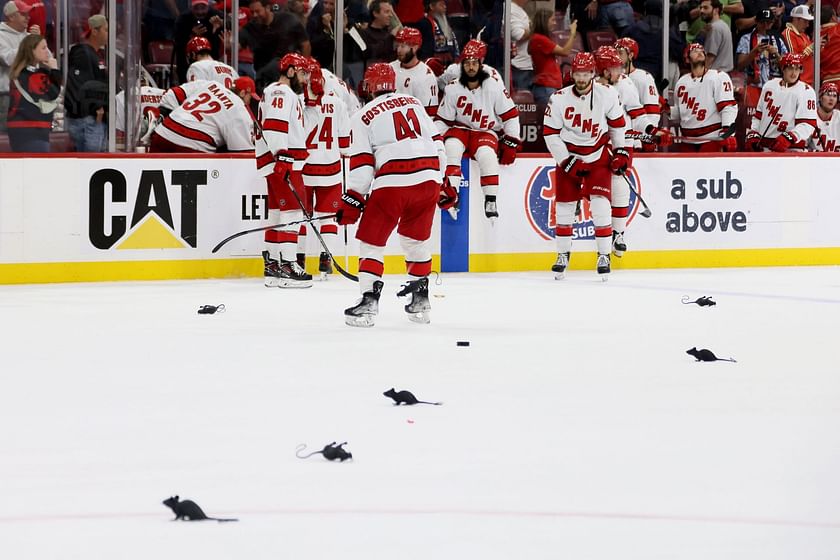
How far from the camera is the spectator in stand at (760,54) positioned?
12.7 metres

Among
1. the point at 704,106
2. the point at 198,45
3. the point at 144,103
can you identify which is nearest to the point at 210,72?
the point at 198,45

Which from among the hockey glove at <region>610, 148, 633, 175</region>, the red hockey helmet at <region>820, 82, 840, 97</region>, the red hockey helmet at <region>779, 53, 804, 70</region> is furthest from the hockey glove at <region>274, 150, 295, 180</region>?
the red hockey helmet at <region>820, 82, 840, 97</region>

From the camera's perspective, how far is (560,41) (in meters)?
11.8

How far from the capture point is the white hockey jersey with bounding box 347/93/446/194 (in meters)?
6.83

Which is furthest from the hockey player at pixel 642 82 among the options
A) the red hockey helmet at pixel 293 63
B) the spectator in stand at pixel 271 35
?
the red hockey helmet at pixel 293 63

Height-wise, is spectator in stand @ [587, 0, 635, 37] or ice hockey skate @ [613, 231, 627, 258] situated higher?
spectator in stand @ [587, 0, 635, 37]

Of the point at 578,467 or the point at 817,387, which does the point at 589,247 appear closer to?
the point at 817,387

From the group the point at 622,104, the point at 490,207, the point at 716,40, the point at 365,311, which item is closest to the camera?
the point at 365,311

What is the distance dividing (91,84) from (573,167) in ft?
11.4

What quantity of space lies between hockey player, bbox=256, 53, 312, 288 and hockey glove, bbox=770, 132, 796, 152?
4.59 meters

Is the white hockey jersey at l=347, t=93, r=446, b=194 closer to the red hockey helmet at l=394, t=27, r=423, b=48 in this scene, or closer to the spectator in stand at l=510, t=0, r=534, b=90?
the red hockey helmet at l=394, t=27, r=423, b=48

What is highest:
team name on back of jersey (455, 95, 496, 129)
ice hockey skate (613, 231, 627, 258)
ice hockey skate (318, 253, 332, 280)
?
team name on back of jersey (455, 95, 496, 129)

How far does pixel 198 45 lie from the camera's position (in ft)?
34.1

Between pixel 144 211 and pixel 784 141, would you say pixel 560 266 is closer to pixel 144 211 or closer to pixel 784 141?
pixel 144 211
